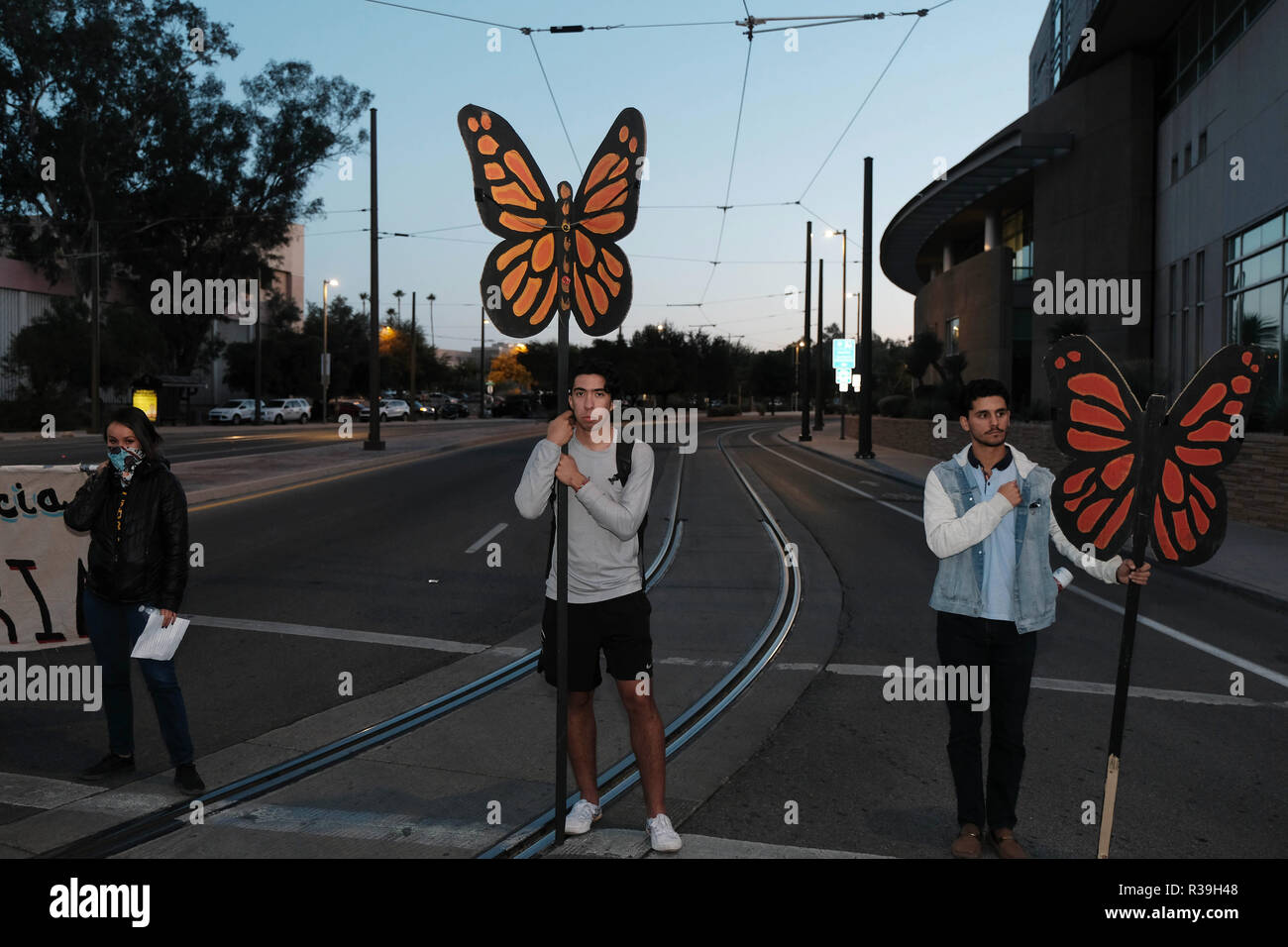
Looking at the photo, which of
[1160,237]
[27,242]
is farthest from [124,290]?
[1160,237]

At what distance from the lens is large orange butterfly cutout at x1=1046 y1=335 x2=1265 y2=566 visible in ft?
12.1

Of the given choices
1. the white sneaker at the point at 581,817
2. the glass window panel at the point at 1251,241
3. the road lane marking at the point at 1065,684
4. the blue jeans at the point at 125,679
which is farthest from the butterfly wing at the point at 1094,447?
the glass window panel at the point at 1251,241

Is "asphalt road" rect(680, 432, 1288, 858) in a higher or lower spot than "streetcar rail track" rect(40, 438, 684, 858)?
lower

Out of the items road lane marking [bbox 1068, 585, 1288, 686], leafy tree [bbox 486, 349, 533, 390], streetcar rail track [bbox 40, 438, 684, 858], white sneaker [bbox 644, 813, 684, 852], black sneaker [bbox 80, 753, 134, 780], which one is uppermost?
leafy tree [bbox 486, 349, 533, 390]

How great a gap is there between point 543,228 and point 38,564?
4758mm

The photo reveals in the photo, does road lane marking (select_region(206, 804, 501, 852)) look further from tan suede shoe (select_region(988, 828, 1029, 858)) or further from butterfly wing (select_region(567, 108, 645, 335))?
butterfly wing (select_region(567, 108, 645, 335))

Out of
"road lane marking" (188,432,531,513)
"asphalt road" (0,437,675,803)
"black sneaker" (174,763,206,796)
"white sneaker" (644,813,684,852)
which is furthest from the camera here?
"road lane marking" (188,432,531,513)

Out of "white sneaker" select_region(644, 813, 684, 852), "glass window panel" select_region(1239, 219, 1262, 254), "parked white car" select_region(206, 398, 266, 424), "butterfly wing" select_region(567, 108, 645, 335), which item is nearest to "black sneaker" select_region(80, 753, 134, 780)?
"white sneaker" select_region(644, 813, 684, 852)

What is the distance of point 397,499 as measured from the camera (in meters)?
18.7

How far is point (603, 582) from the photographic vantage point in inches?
173

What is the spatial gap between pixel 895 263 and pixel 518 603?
5258cm

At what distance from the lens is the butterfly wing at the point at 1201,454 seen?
145 inches

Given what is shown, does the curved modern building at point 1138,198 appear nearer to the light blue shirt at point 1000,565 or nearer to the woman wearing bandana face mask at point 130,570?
the light blue shirt at point 1000,565
